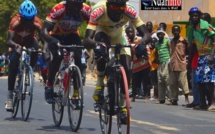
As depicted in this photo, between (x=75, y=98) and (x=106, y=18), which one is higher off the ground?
(x=106, y=18)

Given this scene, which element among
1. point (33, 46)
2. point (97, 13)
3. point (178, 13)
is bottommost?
point (33, 46)

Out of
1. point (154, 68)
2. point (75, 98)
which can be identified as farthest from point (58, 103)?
point (154, 68)

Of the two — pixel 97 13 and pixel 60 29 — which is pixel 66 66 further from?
pixel 97 13

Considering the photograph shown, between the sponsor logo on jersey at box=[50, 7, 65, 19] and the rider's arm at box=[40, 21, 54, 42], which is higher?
the sponsor logo on jersey at box=[50, 7, 65, 19]

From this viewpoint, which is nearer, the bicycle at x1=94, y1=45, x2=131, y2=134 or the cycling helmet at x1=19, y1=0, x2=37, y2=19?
the bicycle at x1=94, y1=45, x2=131, y2=134

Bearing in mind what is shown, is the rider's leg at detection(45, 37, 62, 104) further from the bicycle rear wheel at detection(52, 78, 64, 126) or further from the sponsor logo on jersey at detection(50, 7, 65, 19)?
the sponsor logo on jersey at detection(50, 7, 65, 19)

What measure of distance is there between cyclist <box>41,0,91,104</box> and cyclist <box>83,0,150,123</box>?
0.59 metres

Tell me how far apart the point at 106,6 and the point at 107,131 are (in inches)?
61.2

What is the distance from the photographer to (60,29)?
10.0 meters

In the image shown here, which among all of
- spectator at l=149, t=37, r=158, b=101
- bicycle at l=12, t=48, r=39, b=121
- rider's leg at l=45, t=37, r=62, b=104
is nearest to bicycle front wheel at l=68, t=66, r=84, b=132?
rider's leg at l=45, t=37, r=62, b=104

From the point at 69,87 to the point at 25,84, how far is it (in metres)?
1.50

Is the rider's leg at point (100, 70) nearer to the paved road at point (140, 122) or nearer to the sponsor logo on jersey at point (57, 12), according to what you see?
the paved road at point (140, 122)

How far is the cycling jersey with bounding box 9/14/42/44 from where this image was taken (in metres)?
11.0

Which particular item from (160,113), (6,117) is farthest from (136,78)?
(6,117)
